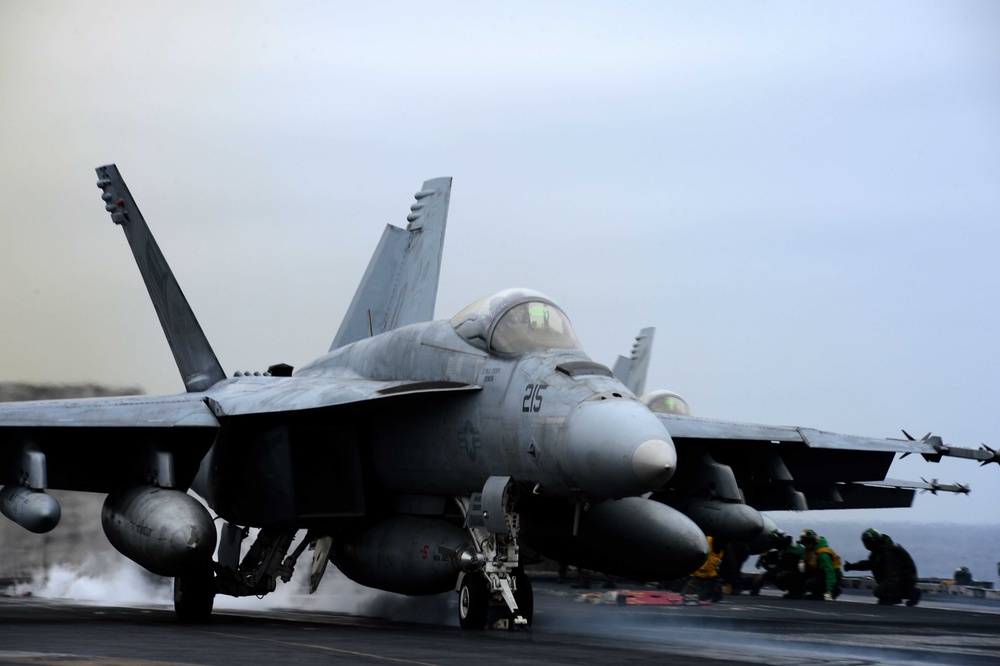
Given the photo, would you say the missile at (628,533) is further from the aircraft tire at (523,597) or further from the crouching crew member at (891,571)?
the crouching crew member at (891,571)

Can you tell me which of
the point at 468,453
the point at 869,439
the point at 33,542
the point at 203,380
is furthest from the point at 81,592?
the point at 869,439

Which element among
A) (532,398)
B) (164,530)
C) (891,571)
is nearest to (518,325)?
(532,398)

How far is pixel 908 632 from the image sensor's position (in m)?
13.2

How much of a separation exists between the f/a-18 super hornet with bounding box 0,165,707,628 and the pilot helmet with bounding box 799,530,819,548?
635 centimetres

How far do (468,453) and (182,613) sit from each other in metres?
3.87

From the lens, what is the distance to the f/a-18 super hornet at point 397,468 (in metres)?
11.8

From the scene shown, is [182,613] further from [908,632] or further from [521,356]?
[908,632]

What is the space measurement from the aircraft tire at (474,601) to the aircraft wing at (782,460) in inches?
110

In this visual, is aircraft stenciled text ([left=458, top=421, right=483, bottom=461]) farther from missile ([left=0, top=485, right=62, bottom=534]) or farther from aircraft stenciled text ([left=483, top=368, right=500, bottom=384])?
missile ([left=0, top=485, right=62, bottom=534])

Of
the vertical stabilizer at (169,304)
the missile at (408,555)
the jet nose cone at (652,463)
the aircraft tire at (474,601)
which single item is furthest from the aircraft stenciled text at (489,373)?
the vertical stabilizer at (169,304)

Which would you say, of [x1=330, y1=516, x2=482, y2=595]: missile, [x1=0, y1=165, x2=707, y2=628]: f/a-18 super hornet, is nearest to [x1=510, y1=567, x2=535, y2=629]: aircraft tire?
[x1=0, y1=165, x2=707, y2=628]: f/a-18 super hornet

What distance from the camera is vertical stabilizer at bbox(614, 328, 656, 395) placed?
84.8ft

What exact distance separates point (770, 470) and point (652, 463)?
193 inches

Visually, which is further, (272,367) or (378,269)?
(378,269)
